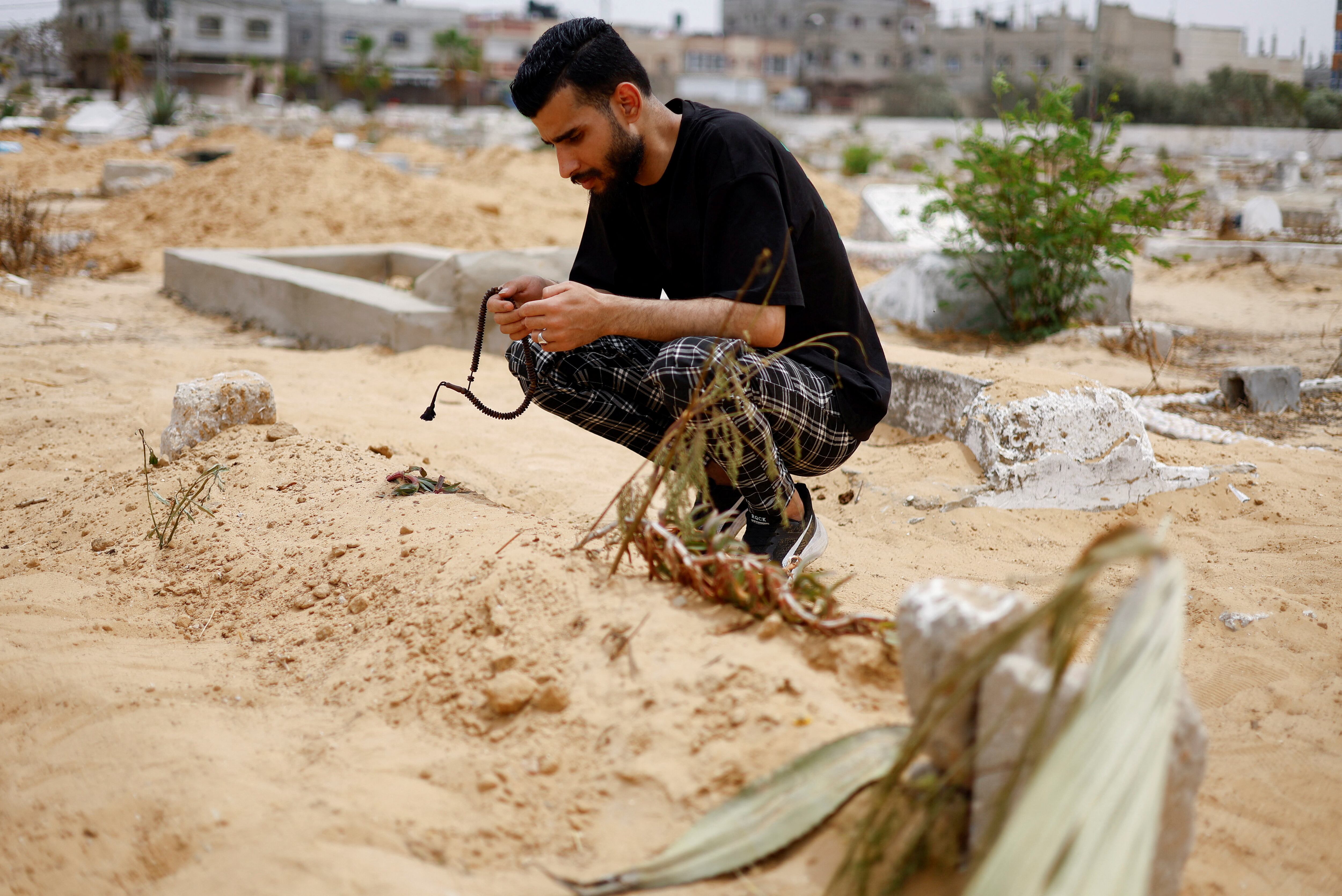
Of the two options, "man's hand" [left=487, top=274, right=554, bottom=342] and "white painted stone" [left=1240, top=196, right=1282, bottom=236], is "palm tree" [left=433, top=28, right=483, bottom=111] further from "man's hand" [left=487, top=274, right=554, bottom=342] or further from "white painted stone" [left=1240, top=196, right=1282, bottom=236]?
"man's hand" [left=487, top=274, right=554, bottom=342]

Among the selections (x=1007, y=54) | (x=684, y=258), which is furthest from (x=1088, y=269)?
(x=1007, y=54)

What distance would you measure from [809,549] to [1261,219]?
35.3 ft

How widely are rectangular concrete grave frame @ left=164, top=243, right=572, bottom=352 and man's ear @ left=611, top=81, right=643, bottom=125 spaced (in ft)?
10.6

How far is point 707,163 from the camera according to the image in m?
2.24

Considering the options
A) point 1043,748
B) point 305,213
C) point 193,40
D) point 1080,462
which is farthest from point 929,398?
point 193,40

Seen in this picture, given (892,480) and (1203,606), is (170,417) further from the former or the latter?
(1203,606)

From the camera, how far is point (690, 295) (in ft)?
8.15

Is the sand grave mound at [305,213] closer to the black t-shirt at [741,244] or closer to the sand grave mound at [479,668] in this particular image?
the black t-shirt at [741,244]

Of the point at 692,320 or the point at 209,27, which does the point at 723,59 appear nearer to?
the point at 209,27

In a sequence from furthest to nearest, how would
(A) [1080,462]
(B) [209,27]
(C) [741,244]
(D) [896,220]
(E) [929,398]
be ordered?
1. (B) [209,27]
2. (D) [896,220]
3. (E) [929,398]
4. (A) [1080,462]
5. (C) [741,244]

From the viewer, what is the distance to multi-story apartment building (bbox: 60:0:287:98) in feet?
119

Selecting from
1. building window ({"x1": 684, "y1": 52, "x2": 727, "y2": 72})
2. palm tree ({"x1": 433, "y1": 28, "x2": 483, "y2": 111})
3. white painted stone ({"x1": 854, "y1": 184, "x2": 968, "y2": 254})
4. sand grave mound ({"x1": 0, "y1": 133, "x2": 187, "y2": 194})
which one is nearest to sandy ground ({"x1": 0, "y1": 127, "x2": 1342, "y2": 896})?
white painted stone ({"x1": 854, "y1": 184, "x2": 968, "y2": 254})

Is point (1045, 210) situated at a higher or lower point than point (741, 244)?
higher

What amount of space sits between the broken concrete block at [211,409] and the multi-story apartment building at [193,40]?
3579 centimetres
